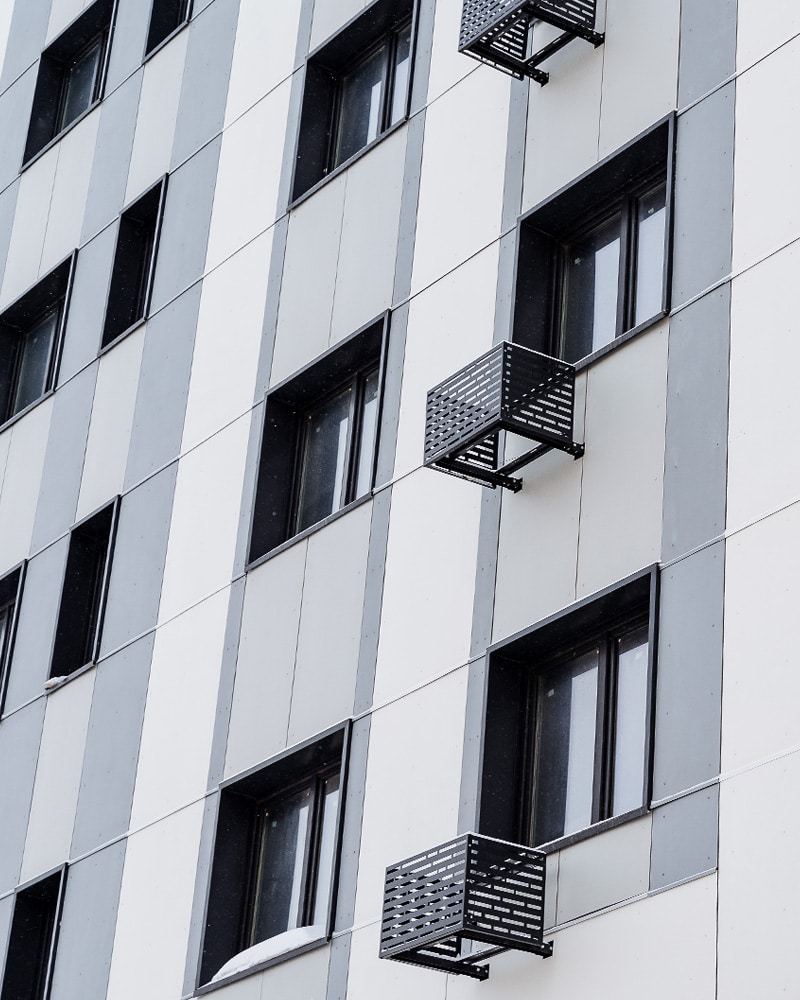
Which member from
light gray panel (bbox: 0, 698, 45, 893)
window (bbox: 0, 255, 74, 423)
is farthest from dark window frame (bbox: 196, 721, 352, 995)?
window (bbox: 0, 255, 74, 423)

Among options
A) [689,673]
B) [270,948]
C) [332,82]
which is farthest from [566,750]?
[332,82]

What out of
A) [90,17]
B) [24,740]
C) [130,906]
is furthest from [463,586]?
[90,17]

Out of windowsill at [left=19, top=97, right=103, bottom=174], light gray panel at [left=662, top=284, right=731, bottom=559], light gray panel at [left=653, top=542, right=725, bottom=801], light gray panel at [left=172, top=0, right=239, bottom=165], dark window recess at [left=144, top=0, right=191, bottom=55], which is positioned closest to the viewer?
light gray panel at [left=653, top=542, right=725, bottom=801]

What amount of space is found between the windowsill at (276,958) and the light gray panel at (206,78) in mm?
12339

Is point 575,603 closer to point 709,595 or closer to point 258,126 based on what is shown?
point 709,595

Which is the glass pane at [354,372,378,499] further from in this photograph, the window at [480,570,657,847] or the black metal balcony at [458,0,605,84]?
the window at [480,570,657,847]

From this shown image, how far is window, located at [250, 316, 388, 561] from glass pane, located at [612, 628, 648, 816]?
512 centimetres

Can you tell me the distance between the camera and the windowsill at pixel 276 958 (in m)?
19.3

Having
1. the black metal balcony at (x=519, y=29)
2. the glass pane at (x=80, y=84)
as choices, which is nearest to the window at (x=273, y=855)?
the black metal balcony at (x=519, y=29)

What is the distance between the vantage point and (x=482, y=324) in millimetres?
20609

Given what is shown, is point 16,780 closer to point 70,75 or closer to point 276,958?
point 276,958

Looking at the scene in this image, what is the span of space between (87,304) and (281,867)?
11011mm

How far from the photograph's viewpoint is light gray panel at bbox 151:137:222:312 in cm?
2683

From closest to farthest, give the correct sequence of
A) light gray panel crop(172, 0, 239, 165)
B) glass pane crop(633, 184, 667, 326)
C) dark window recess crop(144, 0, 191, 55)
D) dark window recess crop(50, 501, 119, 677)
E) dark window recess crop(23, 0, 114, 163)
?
1. glass pane crop(633, 184, 667, 326)
2. dark window recess crop(50, 501, 119, 677)
3. light gray panel crop(172, 0, 239, 165)
4. dark window recess crop(144, 0, 191, 55)
5. dark window recess crop(23, 0, 114, 163)
